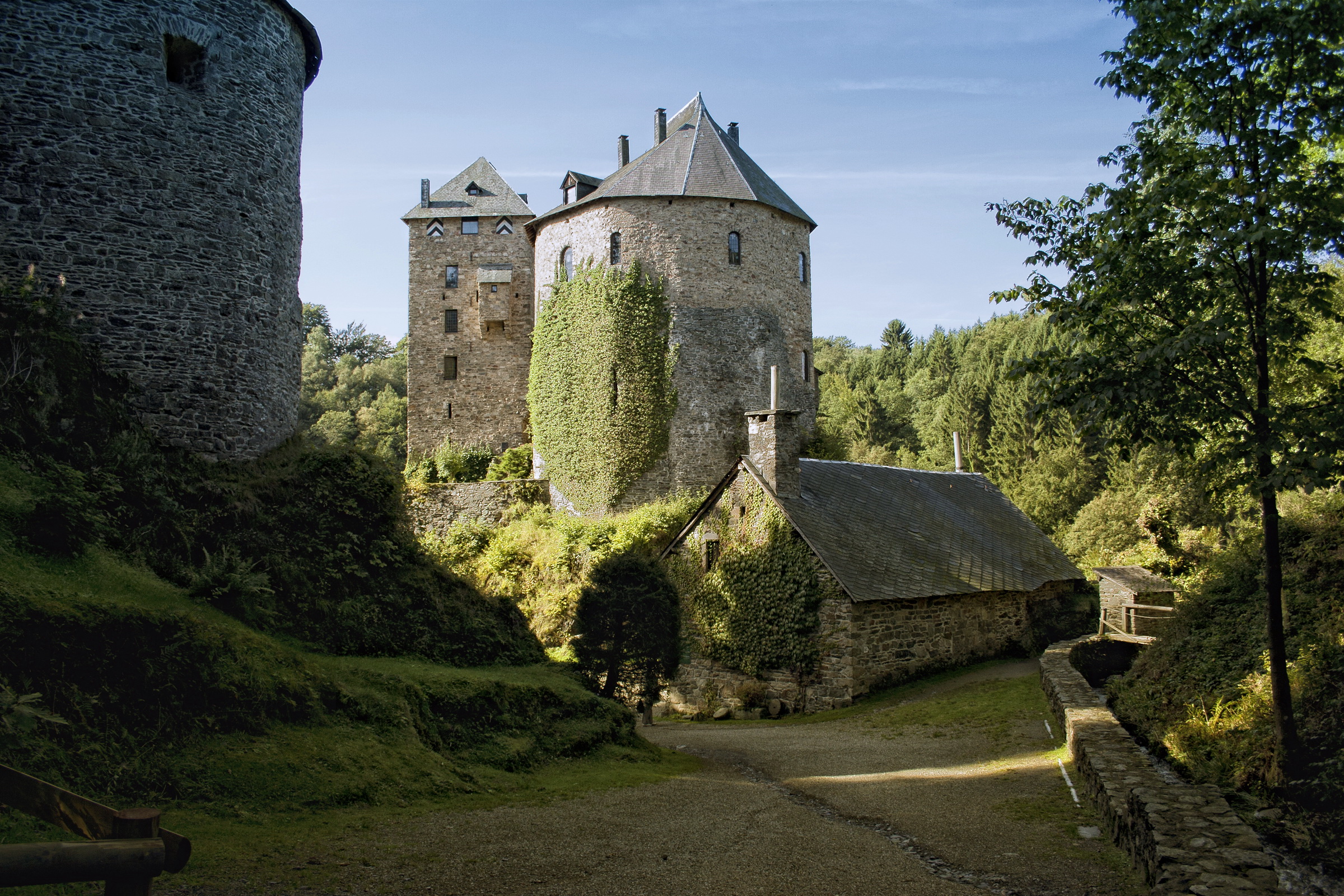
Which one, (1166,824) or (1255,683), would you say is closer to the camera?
(1166,824)

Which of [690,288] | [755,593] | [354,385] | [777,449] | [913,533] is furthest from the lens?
[354,385]

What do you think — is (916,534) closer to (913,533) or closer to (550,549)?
(913,533)

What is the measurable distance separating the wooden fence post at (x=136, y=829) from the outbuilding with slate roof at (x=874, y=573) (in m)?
14.4

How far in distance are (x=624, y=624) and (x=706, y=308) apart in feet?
56.8

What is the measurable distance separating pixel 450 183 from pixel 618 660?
3095 cm

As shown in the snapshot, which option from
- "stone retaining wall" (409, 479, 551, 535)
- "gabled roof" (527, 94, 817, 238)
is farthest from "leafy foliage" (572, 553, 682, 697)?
"gabled roof" (527, 94, 817, 238)

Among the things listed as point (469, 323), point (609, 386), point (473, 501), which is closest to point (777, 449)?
point (609, 386)

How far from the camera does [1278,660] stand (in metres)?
7.69

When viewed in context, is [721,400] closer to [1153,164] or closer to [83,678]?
[1153,164]

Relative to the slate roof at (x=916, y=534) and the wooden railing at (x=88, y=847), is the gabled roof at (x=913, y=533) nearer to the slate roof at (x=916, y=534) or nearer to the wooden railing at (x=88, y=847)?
the slate roof at (x=916, y=534)

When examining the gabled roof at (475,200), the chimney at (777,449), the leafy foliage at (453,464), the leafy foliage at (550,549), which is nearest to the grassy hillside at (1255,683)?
the chimney at (777,449)

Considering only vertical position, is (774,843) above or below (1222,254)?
below

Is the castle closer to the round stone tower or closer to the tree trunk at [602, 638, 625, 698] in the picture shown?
the round stone tower

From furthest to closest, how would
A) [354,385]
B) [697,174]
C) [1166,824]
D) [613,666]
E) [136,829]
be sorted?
[354,385] < [697,174] < [613,666] < [1166,824] < [136,829]
